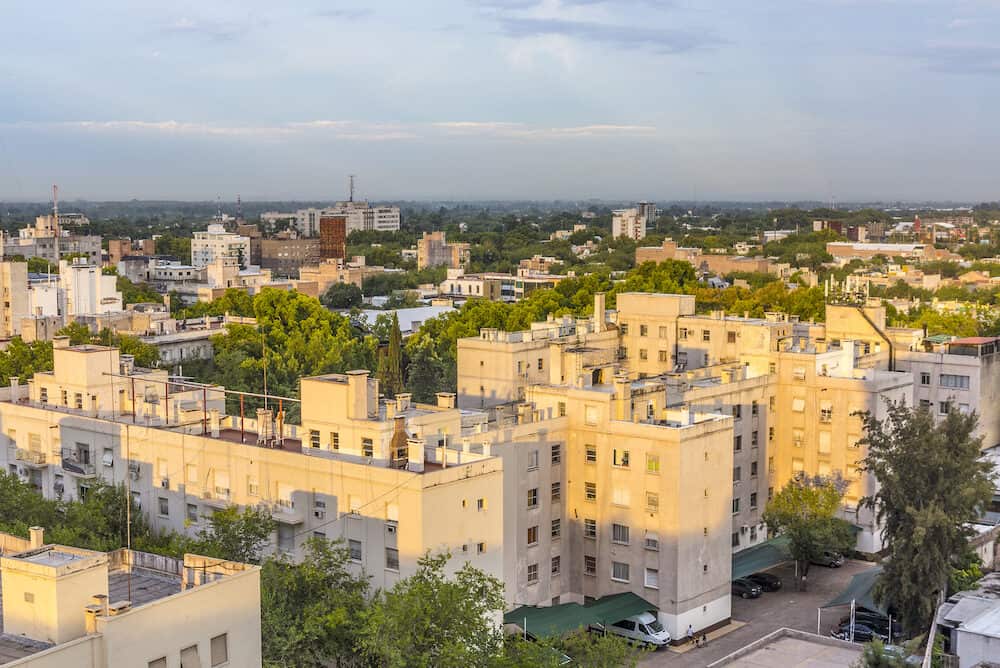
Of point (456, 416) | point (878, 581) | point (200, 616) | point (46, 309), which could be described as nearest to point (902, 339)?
point (878, 581)

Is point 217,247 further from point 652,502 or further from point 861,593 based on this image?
point 861,593

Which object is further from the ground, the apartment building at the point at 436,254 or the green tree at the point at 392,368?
the apartment building at the point at 436,254

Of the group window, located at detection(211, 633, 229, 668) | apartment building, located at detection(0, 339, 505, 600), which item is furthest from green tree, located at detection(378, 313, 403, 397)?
window, located at detection(211, 633, 229, 668)

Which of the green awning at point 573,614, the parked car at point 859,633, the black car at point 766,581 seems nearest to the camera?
the green awning at point 573,614

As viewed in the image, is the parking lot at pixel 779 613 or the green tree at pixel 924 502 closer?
the green tree at pixel 924 502

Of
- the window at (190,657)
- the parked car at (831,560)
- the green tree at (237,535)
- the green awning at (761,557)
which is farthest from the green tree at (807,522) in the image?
the window at (190,657)

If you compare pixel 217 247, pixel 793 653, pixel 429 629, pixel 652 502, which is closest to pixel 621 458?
pixel 652 502

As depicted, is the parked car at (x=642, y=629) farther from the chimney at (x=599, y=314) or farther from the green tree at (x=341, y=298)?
the green tree at (x=341, y=298)
